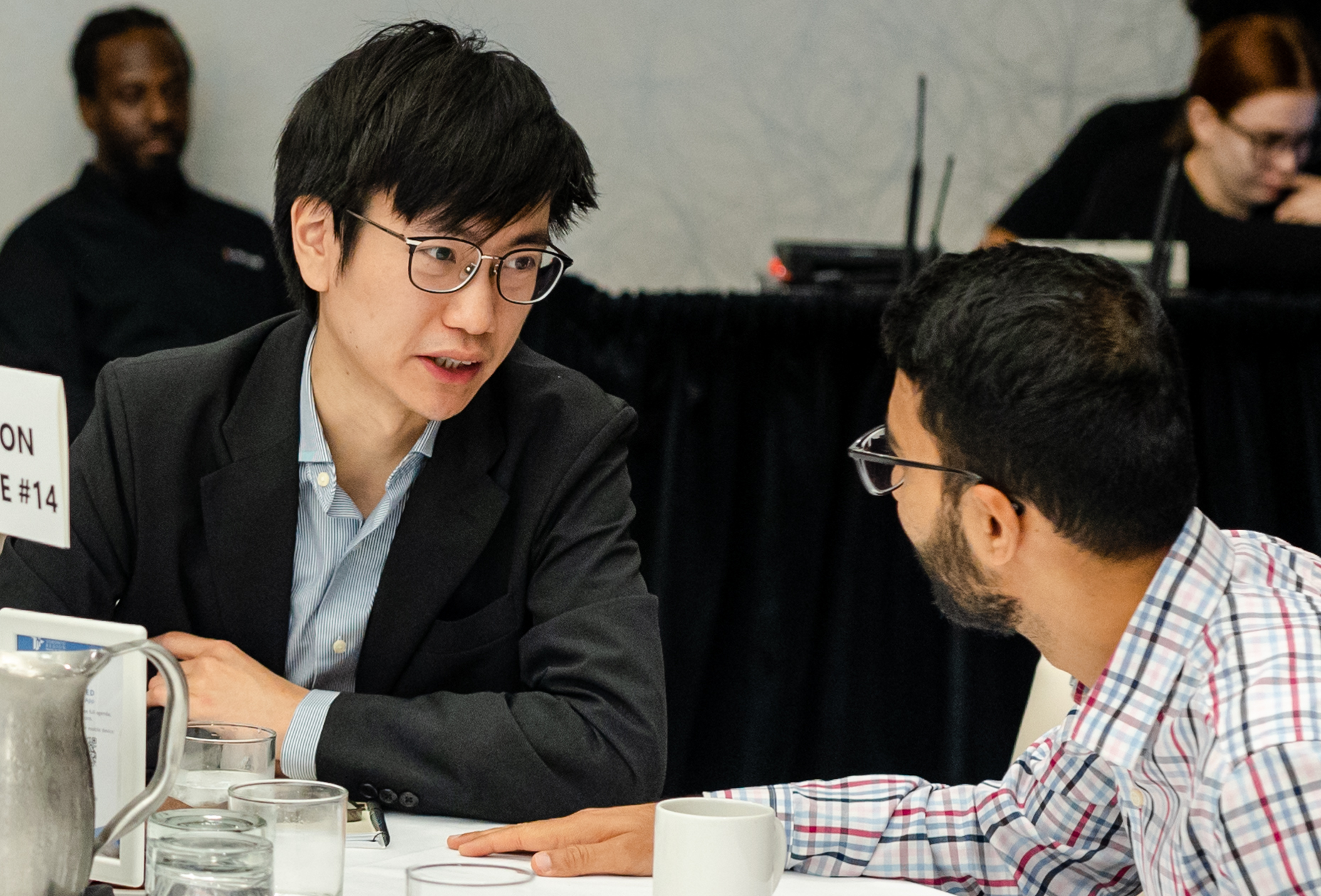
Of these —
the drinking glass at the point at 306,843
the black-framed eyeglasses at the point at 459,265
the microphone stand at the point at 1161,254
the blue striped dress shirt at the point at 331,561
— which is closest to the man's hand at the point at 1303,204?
the microphone stand at the point at 1161,254

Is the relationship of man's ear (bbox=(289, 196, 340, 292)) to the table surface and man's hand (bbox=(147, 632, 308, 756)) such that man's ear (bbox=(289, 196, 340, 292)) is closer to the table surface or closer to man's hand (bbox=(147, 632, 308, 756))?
man's hand (bbox=(147, 632, 308, 756))

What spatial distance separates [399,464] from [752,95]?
7.69 feet

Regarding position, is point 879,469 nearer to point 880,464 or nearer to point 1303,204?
point 880,464

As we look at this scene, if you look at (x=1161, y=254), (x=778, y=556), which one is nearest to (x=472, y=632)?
(x=778, y=556)

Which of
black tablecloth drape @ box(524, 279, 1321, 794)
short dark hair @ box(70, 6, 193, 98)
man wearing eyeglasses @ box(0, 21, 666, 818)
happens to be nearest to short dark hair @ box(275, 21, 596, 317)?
man wearing eyeglasses @ box(0, 21, 666, 818)

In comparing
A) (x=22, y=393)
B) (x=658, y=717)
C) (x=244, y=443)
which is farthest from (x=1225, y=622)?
(x=244, y=443)

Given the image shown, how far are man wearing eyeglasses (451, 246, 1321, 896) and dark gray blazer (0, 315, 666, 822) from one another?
25 centimetres

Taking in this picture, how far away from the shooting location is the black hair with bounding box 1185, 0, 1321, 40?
3.46 meters

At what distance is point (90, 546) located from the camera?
128 centimetres

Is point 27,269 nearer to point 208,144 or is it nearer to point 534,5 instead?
point 208,144

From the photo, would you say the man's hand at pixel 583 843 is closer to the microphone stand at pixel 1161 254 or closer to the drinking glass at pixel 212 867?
the drinking glass at pixel 212 867

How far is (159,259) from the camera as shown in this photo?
10.6 feet

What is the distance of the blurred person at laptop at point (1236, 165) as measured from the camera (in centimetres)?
308

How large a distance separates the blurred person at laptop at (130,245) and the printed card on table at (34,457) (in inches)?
89.2
